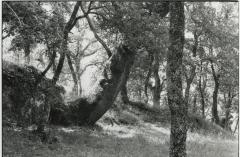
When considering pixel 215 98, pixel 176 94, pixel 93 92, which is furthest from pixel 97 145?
pixel 215 98

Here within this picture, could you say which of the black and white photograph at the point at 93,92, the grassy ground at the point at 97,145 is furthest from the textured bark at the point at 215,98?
the grassy ground at the point at 97,145

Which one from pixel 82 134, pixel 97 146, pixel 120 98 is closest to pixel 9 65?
pixel 82 134

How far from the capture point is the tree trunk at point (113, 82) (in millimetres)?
20172

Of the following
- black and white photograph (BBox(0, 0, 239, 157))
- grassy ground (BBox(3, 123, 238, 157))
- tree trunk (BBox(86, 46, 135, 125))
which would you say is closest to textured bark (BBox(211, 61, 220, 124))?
black and white photograph (BBox(0, 0, 239, 157))

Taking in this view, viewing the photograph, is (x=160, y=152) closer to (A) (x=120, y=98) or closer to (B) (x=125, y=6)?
(B) (x=125, y=6)

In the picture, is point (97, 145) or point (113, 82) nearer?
point (97, 145)

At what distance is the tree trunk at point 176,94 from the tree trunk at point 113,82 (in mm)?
8887

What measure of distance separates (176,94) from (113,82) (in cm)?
962

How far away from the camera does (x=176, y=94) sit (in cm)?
1106

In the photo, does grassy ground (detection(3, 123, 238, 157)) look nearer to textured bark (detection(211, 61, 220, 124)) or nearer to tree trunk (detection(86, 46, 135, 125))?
tree trunk (detection(86, 46, 135, 125))

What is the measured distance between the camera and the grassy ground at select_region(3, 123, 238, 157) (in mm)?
13469

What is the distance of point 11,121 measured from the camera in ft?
54.5

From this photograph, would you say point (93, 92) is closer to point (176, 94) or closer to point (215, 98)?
point (176, 94)

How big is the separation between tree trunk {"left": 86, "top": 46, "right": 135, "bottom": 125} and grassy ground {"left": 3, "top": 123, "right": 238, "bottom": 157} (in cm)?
99
